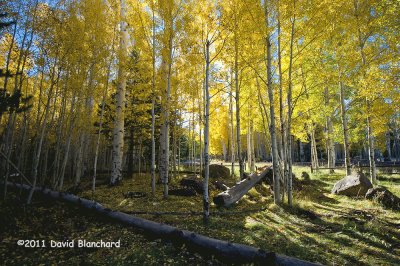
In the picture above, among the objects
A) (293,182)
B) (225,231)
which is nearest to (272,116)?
(225,231)

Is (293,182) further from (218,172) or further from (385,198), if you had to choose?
(218,172)

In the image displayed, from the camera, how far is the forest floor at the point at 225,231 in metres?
4.46

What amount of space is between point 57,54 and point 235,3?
6.69 meters

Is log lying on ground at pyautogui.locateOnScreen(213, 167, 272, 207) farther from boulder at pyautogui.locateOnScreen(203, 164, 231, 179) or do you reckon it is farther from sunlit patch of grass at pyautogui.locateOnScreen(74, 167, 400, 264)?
boulder at pyautogui.locateOnScreen(203, 164, 231, 179)

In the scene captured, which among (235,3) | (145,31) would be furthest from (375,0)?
(145,31)

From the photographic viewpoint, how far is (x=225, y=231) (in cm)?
573

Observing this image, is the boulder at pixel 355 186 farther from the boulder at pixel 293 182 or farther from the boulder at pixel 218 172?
the boulder at pixel 218 172

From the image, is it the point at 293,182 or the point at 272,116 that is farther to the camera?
the point at 293,182

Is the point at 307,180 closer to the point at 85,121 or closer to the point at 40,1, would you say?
the point at 85,121

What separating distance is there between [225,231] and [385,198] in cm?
653

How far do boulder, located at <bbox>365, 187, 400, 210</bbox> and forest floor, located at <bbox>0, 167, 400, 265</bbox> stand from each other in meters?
0.27

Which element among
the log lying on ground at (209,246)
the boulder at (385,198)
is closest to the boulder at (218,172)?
the boulder at (385,198)

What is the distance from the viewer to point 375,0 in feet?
31.0

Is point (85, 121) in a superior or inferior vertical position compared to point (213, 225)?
superior
